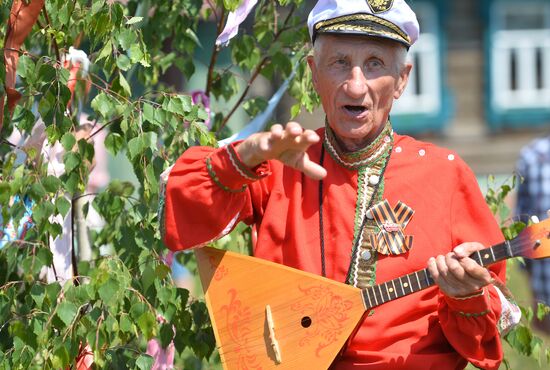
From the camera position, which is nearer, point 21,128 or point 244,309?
point 244,309

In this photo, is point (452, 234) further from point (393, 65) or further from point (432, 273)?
point (393, 65)

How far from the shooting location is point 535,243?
2.91 metres

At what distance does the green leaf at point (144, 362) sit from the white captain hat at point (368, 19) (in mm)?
1015

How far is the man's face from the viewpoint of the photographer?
3.21 metres

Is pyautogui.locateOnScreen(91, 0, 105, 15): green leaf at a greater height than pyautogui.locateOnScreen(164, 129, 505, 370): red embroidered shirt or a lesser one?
greater

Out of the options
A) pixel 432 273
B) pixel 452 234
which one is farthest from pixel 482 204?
pixel 432 273

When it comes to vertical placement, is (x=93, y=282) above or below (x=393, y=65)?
below

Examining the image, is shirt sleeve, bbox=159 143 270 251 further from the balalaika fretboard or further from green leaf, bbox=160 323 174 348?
green leaf, bbox=160 323 174 348

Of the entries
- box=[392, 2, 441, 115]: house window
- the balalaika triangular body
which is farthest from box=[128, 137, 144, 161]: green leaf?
box=[392, 2, 441, 115]: house window

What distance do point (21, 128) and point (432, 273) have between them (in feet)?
4.18

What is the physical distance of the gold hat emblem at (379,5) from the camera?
3225 mm

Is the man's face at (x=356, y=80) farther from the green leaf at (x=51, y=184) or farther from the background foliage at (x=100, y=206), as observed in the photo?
the green leaf at (x=51, y=184)

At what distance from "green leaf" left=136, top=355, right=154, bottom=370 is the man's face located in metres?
0.83

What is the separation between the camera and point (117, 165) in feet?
37.7
